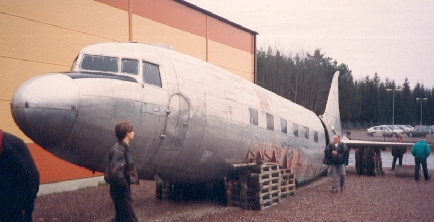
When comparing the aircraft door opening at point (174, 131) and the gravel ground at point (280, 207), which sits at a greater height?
the aircraft door opening at point (174, 131)

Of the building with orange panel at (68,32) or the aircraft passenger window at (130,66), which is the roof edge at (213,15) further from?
the aircraft passenger window at (130,66)

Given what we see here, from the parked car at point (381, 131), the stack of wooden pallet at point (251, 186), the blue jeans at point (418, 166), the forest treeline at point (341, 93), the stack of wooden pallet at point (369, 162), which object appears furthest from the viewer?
the parked car at point (381, 131)

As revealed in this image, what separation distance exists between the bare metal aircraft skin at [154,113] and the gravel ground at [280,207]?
1.10 m

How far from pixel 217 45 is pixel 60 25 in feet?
35.6

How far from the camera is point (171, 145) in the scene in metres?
8.34

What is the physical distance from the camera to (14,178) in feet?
13.9

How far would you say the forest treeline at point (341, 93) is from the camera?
4491 centimetres

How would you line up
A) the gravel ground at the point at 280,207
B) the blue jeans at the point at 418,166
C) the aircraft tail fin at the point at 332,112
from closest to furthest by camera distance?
the gravel ground at the point at 280,207 < the blue jeans at the point at 418,166 < the aircraft tail fin at the point at 332,112

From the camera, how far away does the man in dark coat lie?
165 inches

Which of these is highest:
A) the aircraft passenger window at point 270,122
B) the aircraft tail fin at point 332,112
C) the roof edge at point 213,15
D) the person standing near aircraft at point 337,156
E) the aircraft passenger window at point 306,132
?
the roof edge at point 213,15

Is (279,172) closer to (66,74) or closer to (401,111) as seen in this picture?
(66,74)

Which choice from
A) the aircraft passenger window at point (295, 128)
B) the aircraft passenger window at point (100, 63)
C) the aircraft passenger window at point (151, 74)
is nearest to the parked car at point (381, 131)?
the aircraft passenger window at point (295, 128)

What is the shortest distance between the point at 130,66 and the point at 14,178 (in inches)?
164

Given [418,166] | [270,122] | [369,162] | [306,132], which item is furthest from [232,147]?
[369,162]
